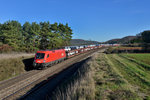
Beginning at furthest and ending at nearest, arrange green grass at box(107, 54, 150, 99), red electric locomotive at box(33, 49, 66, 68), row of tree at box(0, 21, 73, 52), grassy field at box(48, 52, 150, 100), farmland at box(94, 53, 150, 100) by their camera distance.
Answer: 1. row of tree at box(0, 21, 73, 52)
2. red electric locomotive at box(33, 49, 66, 68)
3. green grass at box(107, 54, 150, 99)
4. farmland at box(94, 53, 150, 100)
5. grassy field at box(48, 52, 150, 100)

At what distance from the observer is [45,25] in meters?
40.1

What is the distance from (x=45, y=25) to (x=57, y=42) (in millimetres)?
7576

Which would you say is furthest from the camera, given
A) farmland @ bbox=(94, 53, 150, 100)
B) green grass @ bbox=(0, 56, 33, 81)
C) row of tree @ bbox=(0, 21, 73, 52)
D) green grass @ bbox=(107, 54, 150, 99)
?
row of tree @ bbox=(0, 21, 73, 52)

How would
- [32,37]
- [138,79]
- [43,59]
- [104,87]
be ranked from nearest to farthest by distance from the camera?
1. [104,87]
2. [138,79]
3. [43,59]
4. [32,37]

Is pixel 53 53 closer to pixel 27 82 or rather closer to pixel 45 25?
pixel 27 82

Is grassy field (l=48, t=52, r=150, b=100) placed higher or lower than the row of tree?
lower

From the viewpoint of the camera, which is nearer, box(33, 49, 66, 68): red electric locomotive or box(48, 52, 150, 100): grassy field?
box(48, 52, 150, 100): grassy field

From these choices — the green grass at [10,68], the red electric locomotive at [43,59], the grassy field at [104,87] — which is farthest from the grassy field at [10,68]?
the grassy field at [104,87]

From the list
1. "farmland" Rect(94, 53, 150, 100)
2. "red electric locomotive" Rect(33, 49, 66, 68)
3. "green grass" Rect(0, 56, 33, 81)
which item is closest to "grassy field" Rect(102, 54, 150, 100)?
"farmland" Rect(94, 53, 150, 100)

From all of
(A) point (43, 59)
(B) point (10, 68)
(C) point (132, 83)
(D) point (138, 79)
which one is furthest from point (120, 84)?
(B) point (10, 68)

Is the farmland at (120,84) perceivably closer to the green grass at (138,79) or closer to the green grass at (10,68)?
the green grass at (138,79)

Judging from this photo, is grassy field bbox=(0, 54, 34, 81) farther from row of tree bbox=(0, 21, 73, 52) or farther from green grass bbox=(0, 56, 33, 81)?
row of tree bbox=(0, 21, 73, 52)

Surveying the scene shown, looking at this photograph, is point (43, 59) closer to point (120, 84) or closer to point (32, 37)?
point (120, 84)

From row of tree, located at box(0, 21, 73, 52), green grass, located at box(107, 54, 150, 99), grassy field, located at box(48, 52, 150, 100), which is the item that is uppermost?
row of tree, located at box(0, 21, 73, 52)
